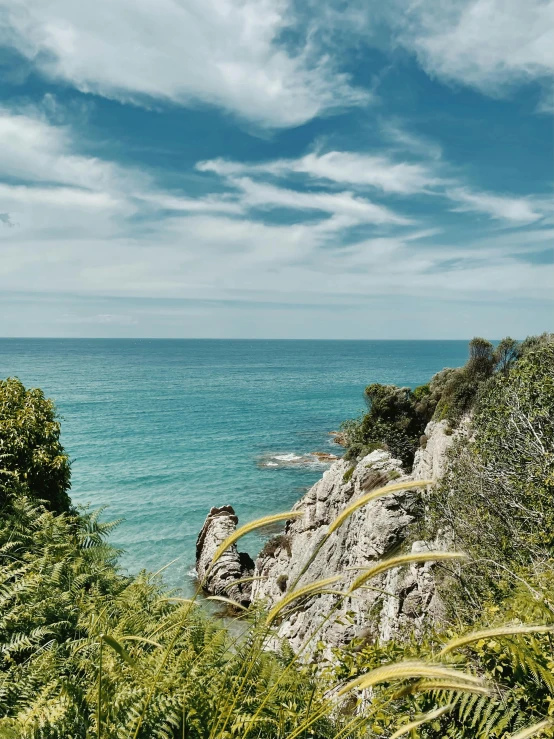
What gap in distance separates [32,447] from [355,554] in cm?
1020

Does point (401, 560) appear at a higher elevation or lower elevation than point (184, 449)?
higher

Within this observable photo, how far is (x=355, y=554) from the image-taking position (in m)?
15.1

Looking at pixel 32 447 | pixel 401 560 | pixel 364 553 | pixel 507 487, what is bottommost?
pixel 364 553

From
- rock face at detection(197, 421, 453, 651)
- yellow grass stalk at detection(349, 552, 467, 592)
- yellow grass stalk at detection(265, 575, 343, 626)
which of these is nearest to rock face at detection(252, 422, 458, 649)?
rock face at detection(197, 421, 453, 651)

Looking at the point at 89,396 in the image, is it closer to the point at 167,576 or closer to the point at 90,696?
the point at 167,576

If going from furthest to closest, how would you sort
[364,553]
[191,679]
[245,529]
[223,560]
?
[223,560] < [364,553] < [191,679] < [245,529]

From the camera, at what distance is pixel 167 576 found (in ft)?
82.2

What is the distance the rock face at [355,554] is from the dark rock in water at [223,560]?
0.06 meters

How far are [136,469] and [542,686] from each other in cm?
4138

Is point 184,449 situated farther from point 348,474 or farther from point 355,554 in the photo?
point 355,554

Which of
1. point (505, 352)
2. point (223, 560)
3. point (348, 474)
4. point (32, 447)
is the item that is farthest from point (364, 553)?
point (505, 352)

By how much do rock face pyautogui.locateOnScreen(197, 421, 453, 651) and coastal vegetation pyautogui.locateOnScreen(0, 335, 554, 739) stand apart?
863 millimetres

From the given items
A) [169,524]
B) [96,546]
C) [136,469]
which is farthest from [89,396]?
[96,546]

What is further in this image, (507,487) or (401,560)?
(507,487)
